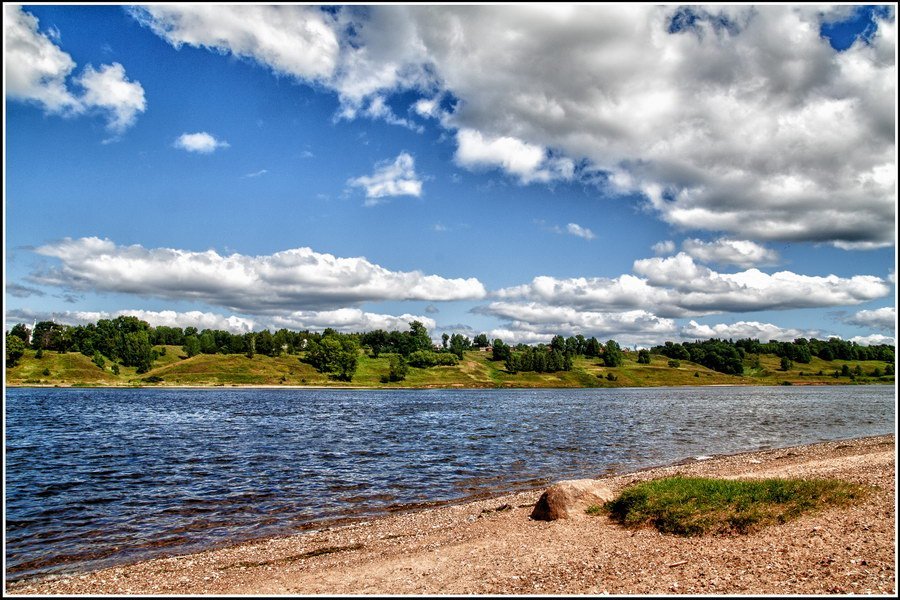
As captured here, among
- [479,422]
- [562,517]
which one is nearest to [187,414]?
[479,422]

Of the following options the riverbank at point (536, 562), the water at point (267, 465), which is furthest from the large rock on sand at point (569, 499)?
the water at point (267, 465)

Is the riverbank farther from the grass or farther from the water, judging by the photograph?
the water

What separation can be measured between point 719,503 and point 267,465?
1356 inches

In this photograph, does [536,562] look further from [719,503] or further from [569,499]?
[719,503]

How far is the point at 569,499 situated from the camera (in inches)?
936

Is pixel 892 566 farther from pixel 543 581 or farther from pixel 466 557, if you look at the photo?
pixel 466 557

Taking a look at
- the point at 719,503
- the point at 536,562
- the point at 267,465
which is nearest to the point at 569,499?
the point at 719,503

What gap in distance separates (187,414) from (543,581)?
3735 inches

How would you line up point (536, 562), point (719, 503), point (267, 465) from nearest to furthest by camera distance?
point (536, 562) → point (719, 503) → point (267, 465)

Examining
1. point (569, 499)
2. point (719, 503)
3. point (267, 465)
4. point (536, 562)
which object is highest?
point (719, 503)

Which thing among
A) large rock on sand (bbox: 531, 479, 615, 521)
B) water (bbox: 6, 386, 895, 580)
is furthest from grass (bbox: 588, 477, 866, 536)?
water (bbox: 6, 386, 895, 580)

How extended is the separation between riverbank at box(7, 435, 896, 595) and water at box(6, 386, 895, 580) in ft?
12.2

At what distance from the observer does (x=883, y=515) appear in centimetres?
1894

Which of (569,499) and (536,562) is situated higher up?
(536,562)
